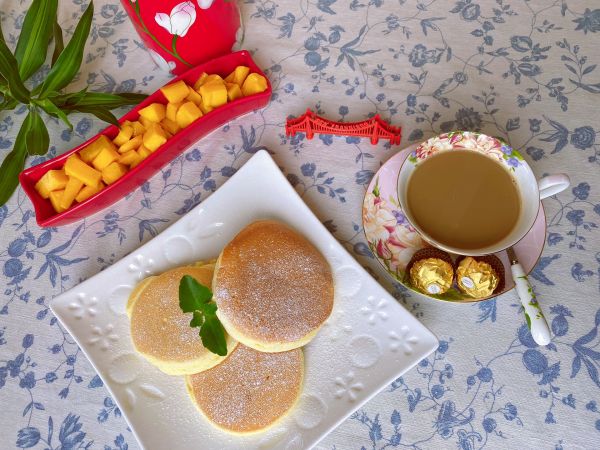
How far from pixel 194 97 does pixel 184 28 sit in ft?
0.43

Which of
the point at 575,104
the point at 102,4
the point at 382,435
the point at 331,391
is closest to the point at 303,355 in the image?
the point at 331,391

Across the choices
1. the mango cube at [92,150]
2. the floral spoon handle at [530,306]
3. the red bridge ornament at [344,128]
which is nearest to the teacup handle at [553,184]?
the floral spoon handle at [530,306]

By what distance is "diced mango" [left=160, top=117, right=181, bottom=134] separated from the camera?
37.0 inches

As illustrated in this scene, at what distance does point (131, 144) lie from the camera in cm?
91

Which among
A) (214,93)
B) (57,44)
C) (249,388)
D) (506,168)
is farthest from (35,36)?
(506,168)

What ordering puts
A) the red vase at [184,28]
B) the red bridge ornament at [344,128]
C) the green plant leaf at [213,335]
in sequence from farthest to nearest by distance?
the red bridge ornament at [344,128]
the red vase at [184,28]
the green plant leaf at [213,335]

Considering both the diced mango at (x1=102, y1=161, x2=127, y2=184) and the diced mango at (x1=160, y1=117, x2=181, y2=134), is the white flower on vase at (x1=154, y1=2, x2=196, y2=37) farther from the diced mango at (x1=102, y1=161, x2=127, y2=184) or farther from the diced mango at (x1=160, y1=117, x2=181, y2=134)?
the diced mango at (x1=102, y1=161, x2=127, y2=184)

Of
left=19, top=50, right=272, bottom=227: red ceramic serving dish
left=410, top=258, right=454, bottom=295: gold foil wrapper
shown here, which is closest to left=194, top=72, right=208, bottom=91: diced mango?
left=19, top=50, right=272, bottom=227: red ceramic serving dish

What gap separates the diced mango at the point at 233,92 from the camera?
954 mm

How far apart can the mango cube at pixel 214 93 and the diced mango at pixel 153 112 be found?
88mm

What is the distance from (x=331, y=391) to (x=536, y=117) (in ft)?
2.26

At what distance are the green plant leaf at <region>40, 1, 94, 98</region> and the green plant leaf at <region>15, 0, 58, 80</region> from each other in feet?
0.19

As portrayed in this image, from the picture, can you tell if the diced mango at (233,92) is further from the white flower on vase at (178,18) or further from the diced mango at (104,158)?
the diced mango at (104,158)

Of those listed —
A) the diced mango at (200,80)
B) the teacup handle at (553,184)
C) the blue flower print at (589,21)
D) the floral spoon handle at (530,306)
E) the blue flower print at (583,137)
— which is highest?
the diced mango at (200,80)
